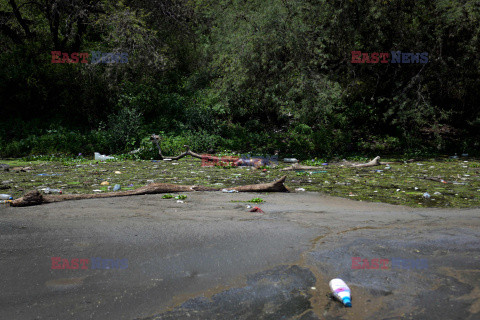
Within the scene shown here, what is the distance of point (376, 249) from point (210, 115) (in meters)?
8.32

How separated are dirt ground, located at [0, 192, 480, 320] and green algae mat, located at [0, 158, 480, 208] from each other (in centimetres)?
122

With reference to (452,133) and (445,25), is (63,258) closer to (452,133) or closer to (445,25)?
(445,25)

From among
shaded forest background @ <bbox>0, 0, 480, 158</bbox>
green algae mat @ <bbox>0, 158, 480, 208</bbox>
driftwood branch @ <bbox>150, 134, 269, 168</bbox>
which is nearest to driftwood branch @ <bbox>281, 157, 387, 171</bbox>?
green algae mat @ <bbox>0, 158, 480, 208</bbox>

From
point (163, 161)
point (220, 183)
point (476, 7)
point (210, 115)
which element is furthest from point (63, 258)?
point (476, 7)

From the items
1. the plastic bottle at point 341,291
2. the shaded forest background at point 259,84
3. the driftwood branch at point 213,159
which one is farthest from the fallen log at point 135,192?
the shaded forest background at point 259,84

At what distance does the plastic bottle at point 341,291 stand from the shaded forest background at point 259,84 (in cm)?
699

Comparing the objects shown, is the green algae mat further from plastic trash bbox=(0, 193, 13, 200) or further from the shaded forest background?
the shaded forest background

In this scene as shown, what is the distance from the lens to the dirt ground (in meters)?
1.84

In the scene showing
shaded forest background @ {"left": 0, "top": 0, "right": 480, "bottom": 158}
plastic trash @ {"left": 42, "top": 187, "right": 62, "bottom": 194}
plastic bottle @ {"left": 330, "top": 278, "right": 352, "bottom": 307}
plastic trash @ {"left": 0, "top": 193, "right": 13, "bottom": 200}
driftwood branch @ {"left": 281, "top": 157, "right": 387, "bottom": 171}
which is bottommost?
driftwood branch @ {"left": 281, "top": 157, "right": 387, "bottom": 171}

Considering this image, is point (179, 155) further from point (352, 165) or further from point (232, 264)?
point (232, 264)

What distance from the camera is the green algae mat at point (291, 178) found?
491 centimetres

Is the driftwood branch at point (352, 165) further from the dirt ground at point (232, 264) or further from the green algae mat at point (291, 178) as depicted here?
the dirt ground at point (232, 264)

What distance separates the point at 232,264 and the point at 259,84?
7.77 metres

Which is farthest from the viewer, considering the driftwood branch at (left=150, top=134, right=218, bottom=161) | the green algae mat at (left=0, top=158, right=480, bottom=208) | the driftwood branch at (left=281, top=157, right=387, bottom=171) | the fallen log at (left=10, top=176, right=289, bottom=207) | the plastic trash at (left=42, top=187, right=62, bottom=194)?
Result: the driftwood branch at (left=150, top=134, right=218, bottom=161)
